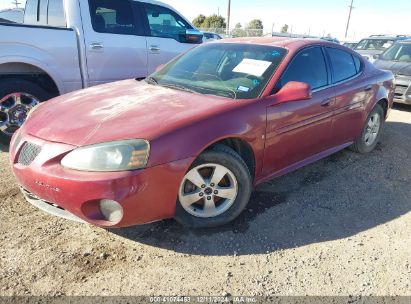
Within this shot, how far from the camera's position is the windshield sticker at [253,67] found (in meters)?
3.50

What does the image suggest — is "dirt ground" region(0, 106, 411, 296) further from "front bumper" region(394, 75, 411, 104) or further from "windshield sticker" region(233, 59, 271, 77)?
"front bumper" region(394, 75, 411, 104)

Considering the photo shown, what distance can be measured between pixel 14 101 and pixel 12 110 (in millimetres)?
115

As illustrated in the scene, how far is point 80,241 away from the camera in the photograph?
2.92 metres

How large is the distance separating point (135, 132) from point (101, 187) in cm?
46

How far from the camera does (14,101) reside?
4.67 meters

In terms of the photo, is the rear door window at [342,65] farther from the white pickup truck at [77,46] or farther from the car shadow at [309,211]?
the white pickup truck at [77,46]

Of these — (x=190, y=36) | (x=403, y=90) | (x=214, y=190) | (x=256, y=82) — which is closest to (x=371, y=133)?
(x=256, y=82)

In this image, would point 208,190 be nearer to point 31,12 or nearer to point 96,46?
point 96,46

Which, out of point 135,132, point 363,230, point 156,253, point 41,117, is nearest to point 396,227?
point 363,230

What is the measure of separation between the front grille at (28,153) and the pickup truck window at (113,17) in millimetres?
2943

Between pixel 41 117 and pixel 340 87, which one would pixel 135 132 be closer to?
pixel 41 117

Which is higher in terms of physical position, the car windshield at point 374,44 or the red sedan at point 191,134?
the red sedan at point 191,134

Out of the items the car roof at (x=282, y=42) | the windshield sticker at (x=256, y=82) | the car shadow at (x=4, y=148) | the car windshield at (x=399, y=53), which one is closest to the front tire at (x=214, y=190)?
the windshield sticker at (x=256, y=82)

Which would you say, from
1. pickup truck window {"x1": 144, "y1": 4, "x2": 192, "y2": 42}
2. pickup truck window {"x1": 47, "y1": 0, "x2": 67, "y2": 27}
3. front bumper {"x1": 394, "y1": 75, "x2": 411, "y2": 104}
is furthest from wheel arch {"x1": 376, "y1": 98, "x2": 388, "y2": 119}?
pickup truck window {"x1": 47, "y1": 0, "x2": 67, "y2": 27}
